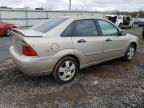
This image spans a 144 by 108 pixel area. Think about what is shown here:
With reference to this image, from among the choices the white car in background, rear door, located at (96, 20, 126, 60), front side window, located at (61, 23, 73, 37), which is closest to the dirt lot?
rear door, located at (96, 20, 126, 60)

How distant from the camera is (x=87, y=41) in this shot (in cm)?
465

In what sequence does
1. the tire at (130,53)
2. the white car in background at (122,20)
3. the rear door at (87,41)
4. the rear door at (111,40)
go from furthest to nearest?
1. the white car in background at (122,20)
2. the tire at (130,53)
3. the rear door at (111,40)
4. the rear door at (87,41)

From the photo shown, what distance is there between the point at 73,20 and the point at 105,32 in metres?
1.12

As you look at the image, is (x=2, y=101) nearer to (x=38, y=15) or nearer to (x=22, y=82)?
(x=22, y=82)

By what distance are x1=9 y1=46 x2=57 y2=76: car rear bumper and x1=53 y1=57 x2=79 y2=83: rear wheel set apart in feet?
0.61

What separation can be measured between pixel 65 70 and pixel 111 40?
1731 mm

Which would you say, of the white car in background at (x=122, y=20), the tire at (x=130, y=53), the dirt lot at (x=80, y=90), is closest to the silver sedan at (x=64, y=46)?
the dirt lot at (x=80, y=90)

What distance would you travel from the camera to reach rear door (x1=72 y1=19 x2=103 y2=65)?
4523 mm

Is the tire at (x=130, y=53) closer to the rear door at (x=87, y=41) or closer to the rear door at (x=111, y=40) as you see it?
the rear door at (x=111, y=40)

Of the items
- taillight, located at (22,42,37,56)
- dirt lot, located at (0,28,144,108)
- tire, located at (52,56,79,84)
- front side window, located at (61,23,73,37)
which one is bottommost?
dirt lot, located at (0,28,144,108)

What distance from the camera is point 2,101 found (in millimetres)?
3703

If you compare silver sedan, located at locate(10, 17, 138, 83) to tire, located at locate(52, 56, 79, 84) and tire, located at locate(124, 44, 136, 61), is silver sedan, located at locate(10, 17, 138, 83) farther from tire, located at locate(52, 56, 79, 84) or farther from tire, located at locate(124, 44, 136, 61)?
tire, located at locate(124, 44, 136, 61)

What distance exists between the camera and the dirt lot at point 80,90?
3.64m

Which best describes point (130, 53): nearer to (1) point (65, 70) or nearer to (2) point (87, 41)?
(2) point (87, 41)
